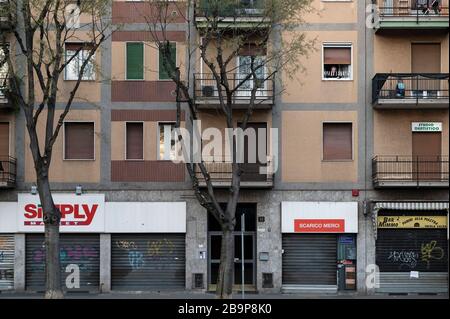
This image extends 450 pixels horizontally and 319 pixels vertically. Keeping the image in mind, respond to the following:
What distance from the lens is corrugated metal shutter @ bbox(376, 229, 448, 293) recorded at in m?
23.5

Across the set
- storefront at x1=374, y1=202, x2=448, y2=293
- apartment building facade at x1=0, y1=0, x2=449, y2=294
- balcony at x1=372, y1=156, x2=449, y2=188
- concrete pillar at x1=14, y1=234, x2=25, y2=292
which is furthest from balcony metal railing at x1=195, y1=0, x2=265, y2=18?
concrete pillar at x1=14, y1=234, x2=25, y2=292

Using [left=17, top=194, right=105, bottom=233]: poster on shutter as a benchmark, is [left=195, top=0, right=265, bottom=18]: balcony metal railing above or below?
above

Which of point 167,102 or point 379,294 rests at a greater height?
point 167,102

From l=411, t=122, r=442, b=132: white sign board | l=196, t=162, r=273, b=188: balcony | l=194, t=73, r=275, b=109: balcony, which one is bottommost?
l=196, t=162, r=273, b=188: balcony

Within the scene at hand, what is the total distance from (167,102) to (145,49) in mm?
2207

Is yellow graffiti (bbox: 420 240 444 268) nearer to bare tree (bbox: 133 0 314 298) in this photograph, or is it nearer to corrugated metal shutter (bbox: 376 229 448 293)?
corrugated metal shutter (bbox: 376 229 448 293)

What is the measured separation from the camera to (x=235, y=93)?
23.4 m

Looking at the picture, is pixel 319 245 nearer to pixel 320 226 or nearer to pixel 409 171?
pixel 320 226

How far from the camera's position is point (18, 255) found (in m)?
23.7

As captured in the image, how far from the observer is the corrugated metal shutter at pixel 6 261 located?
77.8ft

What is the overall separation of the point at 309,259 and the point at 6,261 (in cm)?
1127

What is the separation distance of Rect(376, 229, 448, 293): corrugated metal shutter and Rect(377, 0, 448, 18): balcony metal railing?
312 inches

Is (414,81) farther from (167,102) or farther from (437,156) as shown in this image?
(167,102)
